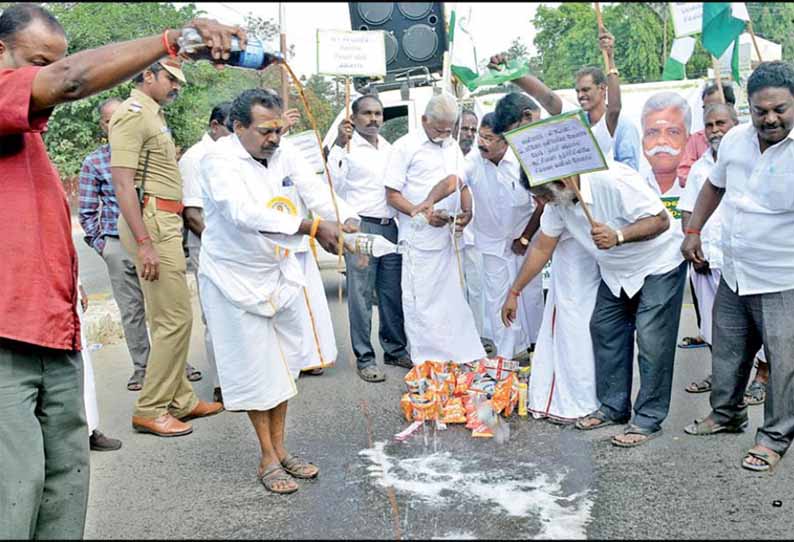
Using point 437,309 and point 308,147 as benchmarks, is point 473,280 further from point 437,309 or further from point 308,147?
point 308,147

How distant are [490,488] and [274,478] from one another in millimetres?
995

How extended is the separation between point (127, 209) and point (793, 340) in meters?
3.46

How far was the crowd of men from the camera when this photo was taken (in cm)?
243

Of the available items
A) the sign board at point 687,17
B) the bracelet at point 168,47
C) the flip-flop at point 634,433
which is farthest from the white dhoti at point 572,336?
the sign board at point 687,17

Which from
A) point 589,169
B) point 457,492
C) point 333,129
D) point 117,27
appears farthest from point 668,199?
point 117,27

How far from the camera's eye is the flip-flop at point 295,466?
3.69m

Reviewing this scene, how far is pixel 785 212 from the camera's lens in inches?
142

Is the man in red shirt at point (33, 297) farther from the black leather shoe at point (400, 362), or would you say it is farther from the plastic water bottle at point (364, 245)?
the black leather shoe at point (400, 362)

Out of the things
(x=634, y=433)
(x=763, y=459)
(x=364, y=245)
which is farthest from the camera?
(x=634, y=433)

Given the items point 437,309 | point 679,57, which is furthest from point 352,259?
point 679,57

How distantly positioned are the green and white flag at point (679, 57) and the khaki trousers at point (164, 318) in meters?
6.78

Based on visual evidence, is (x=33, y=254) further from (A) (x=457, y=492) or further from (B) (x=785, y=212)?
(B) (x=785, y=212)

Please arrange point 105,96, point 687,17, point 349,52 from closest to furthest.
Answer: point 349,52 → point 687,17 → point 105,96

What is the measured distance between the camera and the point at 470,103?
804 cm
